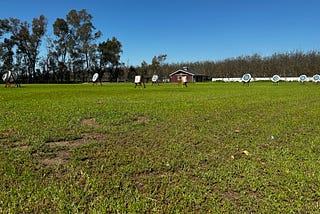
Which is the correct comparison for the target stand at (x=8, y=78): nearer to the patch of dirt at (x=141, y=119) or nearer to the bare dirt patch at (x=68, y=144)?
the patch of dirt at (x=141, y=119)

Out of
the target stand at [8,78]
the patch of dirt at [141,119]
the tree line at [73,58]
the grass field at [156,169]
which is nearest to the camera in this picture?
the grass field at [156,169]

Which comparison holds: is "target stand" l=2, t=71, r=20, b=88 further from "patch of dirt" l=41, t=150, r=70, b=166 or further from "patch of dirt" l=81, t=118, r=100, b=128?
"patch of dirt" l=41, t=150, r=70, b=166

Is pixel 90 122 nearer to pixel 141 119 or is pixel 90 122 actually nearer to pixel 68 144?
pixel 141 119

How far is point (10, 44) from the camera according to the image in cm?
5334

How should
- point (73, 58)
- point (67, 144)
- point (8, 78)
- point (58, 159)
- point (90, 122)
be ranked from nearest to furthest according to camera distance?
point (58, 159)
point (67, 144)
point (90, 122)
point (8, 78)
point (73, 58)

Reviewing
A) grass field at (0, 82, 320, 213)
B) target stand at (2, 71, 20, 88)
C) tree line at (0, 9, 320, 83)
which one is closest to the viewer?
grass field at (0, 82, 320, 213)

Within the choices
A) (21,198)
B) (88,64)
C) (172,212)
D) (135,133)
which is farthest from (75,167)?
(88,64)

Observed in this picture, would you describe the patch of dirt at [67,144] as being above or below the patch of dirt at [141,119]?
below

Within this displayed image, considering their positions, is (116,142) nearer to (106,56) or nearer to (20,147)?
(20,147)

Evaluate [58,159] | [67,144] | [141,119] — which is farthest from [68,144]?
[141,119]

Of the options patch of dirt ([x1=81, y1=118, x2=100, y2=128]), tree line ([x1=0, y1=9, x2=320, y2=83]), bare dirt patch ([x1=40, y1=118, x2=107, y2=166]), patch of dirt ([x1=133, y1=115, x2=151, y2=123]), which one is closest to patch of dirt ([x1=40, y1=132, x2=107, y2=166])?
bare dirt patch ([x1=40, y1=118, x2=107, y2=166])

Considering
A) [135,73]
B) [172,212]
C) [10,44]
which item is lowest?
[172,212]

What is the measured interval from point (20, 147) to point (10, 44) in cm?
5981

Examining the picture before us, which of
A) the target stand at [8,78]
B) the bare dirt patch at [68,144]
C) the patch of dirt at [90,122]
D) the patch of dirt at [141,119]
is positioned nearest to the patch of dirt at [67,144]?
the bare dirt patch at [68,144]
